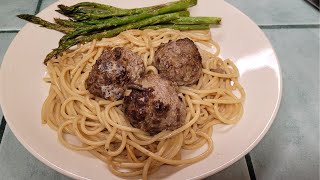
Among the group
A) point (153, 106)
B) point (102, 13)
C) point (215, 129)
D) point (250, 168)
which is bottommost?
point (250, 168)

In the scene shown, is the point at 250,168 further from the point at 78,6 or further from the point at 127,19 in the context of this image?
the point at 78,6

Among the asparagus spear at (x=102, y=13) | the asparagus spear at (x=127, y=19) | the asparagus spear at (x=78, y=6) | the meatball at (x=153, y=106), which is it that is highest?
the asparagus spear at (x=78, y=6)

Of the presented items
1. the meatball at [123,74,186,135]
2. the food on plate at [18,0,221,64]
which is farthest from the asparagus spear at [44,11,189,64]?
the meatball at [123,74,186,135]

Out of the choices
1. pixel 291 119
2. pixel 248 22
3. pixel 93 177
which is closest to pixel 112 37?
pixel 248 22

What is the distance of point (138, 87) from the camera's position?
1.88 meters

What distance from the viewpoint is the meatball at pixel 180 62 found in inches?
81.0

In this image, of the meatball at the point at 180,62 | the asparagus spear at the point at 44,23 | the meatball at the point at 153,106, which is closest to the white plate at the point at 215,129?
the asparagus spear at the point at 44,23

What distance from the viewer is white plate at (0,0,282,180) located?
5.92 ft

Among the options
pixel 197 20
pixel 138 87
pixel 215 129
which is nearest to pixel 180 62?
pixel 138 87

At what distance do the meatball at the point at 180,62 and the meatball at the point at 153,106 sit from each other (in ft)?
0.48

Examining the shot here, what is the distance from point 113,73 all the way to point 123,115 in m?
0.27

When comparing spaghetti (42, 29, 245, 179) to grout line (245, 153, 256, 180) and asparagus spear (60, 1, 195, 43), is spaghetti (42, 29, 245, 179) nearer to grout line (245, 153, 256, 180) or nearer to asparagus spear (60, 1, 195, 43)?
asparagus spear (60, 1, 195, 43)

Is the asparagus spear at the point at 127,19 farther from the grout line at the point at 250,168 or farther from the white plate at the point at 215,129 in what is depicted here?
the grout line at the point at 250,168

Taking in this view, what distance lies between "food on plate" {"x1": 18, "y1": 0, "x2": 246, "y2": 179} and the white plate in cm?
5
